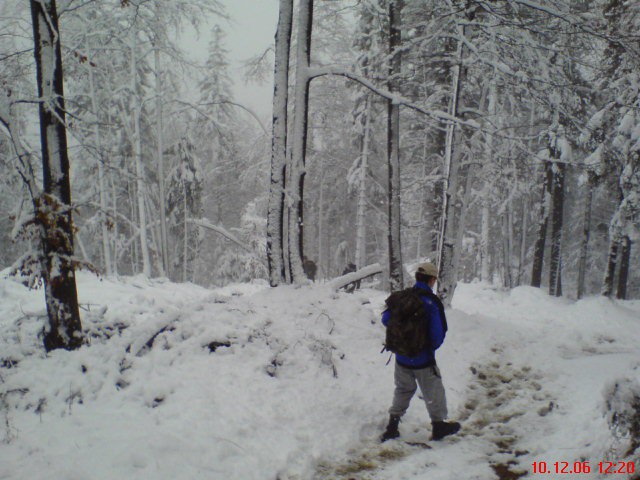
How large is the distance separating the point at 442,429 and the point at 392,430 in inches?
22.2

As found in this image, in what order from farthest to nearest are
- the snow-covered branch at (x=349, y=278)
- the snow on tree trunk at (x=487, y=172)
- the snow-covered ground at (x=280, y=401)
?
the snow on tree trunk at (x=487, y=172)
the snow-covered branch at (x=349, y=278)
the snow-covered ground at (x=280, y=401)

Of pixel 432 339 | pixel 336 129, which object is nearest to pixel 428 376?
pixel 432 339

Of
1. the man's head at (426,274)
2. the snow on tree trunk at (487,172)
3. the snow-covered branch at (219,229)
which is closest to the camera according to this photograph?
the man's head at (426,274)

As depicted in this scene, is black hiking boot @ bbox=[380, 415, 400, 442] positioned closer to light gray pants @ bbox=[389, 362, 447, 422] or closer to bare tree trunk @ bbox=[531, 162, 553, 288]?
light gray pants @ bbox=[389, 362, 447, 422]

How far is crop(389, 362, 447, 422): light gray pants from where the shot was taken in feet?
14.8

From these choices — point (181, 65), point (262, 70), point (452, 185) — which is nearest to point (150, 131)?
point (181, 65)

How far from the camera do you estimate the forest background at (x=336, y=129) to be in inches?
251

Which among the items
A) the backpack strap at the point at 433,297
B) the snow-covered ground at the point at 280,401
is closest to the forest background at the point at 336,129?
the snow-covered ground at the point at 280,401

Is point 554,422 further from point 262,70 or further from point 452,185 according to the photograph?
point 262,70

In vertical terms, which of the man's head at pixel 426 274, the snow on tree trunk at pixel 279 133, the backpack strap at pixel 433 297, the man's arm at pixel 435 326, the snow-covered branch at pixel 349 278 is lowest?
the snow-covered branch at pixel 349 278

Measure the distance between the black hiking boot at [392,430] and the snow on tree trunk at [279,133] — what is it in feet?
13.1

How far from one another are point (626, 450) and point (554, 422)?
5.70 feet

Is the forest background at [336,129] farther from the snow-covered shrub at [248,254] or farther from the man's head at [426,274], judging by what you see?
the man's head at [426,274]
